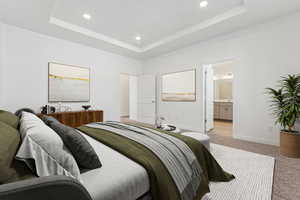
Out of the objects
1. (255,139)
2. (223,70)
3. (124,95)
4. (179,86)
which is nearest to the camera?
(255,139)

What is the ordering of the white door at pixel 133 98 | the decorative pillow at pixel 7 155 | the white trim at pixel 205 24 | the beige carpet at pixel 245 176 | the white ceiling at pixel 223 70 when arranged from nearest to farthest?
the decorative pillow at pixel 7 155 → the beige carpet at pixel 245 176 → the white trim at pixel 205 24 → the white ceiling at pixel 223 70 → the white door at pixel 133 98

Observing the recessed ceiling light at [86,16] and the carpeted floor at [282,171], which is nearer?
the carpeted floor at [282,171]

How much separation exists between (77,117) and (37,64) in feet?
5.30

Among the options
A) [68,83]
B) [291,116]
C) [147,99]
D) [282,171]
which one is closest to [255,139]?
[291,116]

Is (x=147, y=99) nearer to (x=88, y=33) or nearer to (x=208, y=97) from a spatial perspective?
(x=208, y=97)

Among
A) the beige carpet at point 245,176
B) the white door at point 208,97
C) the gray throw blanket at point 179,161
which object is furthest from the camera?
the white door at point 208,97

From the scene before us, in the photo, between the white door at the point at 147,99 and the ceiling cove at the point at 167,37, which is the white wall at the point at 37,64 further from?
the white door at the point at 147,99

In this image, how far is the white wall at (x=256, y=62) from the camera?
2789mm

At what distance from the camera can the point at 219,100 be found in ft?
21.6

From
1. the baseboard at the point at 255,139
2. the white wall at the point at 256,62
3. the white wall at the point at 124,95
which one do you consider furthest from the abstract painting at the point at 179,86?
the white wall at the point at 124,95

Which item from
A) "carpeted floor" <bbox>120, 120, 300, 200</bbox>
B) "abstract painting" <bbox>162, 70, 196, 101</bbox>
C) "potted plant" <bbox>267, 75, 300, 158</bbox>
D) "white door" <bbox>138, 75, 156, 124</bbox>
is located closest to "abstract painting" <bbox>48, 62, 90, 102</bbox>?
"white door" <bbox>138, 75, 156, 124</bbox>

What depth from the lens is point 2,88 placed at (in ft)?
9.35

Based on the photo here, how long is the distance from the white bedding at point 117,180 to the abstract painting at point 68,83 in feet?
11.1

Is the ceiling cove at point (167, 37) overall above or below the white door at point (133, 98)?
above
